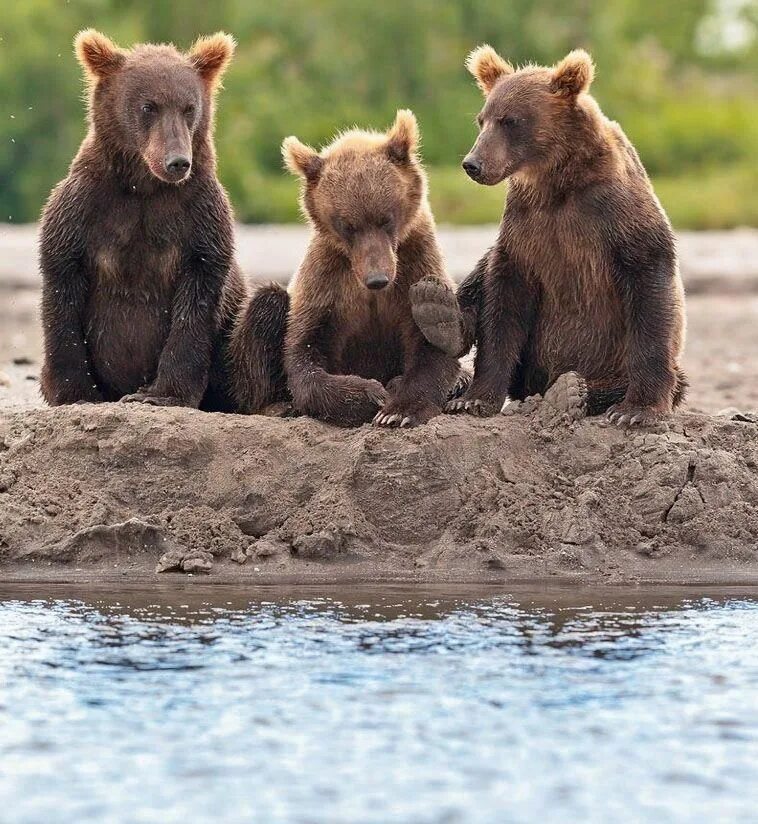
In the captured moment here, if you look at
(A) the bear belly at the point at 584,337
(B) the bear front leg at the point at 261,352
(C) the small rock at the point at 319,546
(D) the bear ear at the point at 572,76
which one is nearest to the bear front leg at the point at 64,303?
(B) the bear front leg at the point at 261,352

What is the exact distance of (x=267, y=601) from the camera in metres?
6.84

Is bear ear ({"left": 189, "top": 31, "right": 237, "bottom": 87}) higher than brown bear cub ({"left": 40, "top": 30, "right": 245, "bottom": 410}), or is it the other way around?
bear ear ({"left": 189, "top": 31, "right": 237, "bottom": 87})

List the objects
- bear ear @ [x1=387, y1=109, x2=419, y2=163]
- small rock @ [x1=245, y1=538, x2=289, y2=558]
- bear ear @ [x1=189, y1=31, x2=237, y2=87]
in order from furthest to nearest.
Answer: bear ear @ [x1=189, y1=31, x2=237, y2=87]
bear ear @ [x1=387, y1=109, x2=419, y2=163]
small rock @ [x1=245, y1=538, x2=289, y2=558]

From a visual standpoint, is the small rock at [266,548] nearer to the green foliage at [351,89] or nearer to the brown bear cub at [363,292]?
the brown bear cub at [363,292]

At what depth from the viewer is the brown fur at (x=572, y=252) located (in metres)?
7.55

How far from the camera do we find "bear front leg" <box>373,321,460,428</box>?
7.56 metres

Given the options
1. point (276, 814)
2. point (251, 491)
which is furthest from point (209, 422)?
point (276, 814)

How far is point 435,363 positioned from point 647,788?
3183 mm

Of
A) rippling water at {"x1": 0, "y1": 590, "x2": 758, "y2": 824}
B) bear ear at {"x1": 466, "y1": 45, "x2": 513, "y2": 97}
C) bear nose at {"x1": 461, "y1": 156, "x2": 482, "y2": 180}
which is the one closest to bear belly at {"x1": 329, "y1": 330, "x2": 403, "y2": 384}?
bear nose at {"x1": 461, "y1": 156, "x2": 482, "y2": 180}

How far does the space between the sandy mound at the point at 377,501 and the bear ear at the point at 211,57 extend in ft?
5.12

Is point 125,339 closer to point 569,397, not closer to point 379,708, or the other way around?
point 569,397

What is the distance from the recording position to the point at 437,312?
744 cm

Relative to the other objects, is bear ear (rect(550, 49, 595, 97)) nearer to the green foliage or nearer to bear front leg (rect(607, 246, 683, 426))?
bear front leg (rect(607, 246, 683, 426))

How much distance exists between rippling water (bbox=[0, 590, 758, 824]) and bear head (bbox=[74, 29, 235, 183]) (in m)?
1.96
